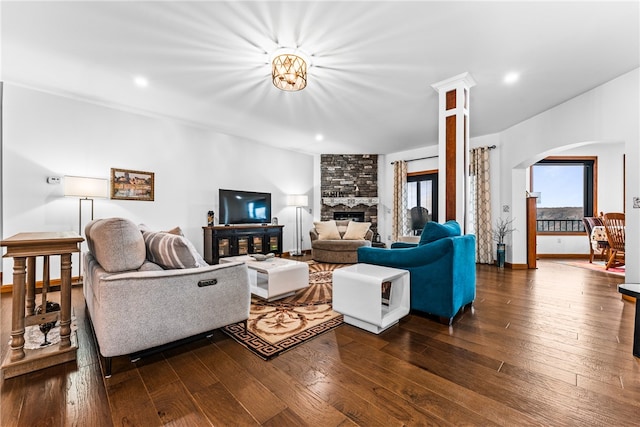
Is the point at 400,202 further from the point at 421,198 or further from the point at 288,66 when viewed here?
the point at 288,66

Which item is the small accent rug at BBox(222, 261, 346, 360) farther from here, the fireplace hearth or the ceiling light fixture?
the fireplace hearth

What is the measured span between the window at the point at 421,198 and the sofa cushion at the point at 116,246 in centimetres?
567

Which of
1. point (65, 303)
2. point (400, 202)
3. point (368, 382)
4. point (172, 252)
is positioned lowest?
point (368, 382)

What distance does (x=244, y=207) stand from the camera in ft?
18.4

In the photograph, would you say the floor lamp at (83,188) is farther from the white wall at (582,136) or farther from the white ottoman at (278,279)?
the white wall at (582,136)

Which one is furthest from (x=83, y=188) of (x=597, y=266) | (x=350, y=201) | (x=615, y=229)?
(x=597, y=266)

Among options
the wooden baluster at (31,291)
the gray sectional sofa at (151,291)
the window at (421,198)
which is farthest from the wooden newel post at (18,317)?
the window at (421,198)

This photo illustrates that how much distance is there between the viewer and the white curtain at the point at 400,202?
6.92 metres

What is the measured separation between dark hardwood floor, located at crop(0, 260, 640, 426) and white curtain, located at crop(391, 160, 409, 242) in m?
4.57

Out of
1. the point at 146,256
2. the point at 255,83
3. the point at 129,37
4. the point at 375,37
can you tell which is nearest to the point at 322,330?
the point at 146,256

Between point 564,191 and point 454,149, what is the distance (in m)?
5.44

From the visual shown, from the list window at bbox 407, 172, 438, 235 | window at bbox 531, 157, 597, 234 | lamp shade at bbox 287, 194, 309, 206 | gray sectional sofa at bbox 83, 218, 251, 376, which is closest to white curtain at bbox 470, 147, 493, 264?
window at bbox 407, 172, 438, 235

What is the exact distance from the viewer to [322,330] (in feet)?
7.47

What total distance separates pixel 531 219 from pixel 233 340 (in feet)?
18.1
